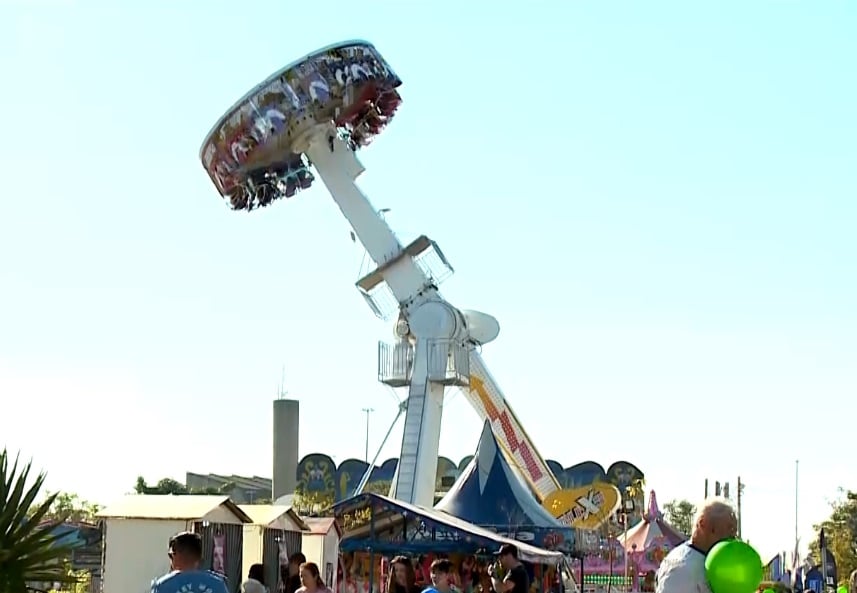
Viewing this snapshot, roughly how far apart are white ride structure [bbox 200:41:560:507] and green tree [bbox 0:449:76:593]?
28061 millimetres

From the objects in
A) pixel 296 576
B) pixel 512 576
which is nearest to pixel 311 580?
pixel 512 576

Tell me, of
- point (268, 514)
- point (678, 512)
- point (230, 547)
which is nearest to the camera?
point (230, 547)

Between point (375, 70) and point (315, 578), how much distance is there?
33.1 meters

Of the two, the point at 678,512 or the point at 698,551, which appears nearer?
the point at 698,551

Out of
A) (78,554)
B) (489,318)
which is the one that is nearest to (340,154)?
(489,318)

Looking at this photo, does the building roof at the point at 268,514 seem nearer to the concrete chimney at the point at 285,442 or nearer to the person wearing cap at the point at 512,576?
the person wearing cap at the point at 512,576

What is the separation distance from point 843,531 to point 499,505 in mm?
41926

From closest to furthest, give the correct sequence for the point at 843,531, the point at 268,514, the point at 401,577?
the point at 401,577
the point at 268,514
the point at 843,531

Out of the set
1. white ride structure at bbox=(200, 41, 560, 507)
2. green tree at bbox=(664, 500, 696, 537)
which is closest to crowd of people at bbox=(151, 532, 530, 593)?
white ride structure at bbox=(200, 41, 560, 507)

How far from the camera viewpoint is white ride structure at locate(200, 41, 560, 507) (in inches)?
1636

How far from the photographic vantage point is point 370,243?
44.3 metres

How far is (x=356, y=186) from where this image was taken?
44969 mm

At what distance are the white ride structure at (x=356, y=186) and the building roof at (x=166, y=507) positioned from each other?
21.8 metres

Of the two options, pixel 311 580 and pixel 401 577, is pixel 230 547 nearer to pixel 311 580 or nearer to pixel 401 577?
pixel 401 577
